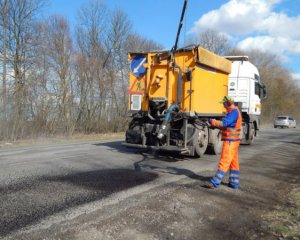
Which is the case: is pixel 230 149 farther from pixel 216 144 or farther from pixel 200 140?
pixel 216 144

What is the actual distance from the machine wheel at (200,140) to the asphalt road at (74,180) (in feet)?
0.92

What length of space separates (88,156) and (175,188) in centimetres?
396

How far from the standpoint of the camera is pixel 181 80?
8109mm

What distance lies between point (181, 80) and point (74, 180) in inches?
159

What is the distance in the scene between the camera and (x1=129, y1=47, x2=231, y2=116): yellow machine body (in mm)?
8055

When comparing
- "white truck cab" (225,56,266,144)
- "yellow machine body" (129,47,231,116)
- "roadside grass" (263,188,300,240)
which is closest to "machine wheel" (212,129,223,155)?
"yellow machine body" (129,47,231,116)

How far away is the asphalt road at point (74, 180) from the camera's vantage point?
3.92 m

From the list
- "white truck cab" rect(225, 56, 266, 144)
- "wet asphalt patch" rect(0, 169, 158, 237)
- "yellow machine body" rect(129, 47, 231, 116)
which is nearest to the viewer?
"wet asphalt patch" rect(0, 169, 158, 237)

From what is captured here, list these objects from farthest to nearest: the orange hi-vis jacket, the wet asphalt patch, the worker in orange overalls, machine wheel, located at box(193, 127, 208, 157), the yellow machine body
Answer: machine wheel, located at box(193, 127, 208, 157), the yellow machine body, the orange hi-vis jacket, the worker in orange overalls, the wet asphalt patch

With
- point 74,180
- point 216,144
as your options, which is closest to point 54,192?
point 74,180

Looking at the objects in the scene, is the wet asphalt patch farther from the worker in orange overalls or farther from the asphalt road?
the worker in orange overalls

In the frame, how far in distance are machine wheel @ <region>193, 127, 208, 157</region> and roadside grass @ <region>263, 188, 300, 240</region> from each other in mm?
3538

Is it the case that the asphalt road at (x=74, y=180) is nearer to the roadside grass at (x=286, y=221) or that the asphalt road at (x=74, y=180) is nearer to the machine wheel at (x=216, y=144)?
the machine wheel at (x=216, y=144)

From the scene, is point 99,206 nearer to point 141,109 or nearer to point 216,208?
point 216,208
